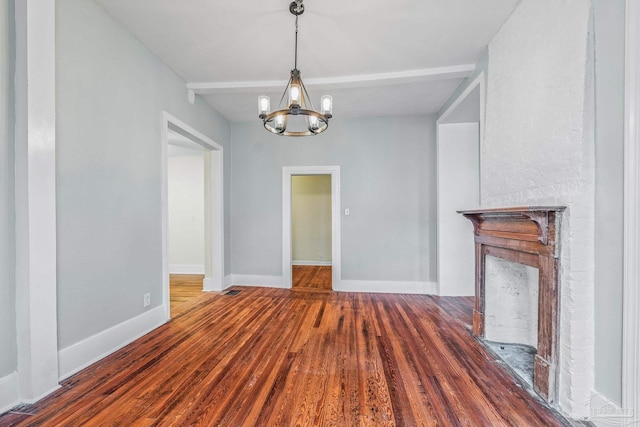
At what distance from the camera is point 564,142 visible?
5.15 feet

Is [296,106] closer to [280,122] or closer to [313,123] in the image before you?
[313,123]

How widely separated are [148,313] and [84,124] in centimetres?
178

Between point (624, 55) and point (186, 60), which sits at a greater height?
point (186, 60)

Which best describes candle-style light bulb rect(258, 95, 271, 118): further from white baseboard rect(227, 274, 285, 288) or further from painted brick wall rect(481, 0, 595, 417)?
white baseboard rect(227, 274, 285, 288)

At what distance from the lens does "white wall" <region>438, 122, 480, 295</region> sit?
3.79 metres

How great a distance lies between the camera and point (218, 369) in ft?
6.46

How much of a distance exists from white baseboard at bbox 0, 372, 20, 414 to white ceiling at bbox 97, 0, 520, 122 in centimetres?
265

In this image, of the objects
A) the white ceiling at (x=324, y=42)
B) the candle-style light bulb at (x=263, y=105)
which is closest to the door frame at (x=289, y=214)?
the white ceiling at (x=324, y=42)

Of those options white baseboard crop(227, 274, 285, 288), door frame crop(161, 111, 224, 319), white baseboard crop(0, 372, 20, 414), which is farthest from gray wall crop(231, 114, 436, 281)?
white baseboard crop(0, 372, 20, 414)

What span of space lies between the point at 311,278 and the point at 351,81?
3478mm

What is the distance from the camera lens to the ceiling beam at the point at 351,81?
2.84 meters

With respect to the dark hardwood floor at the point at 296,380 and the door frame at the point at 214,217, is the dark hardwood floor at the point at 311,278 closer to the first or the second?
the door frame at the point at 214,217

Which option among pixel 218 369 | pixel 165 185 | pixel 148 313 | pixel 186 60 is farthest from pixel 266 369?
pixel 186 60

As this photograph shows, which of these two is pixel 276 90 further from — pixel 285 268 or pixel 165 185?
pixel 285 268
